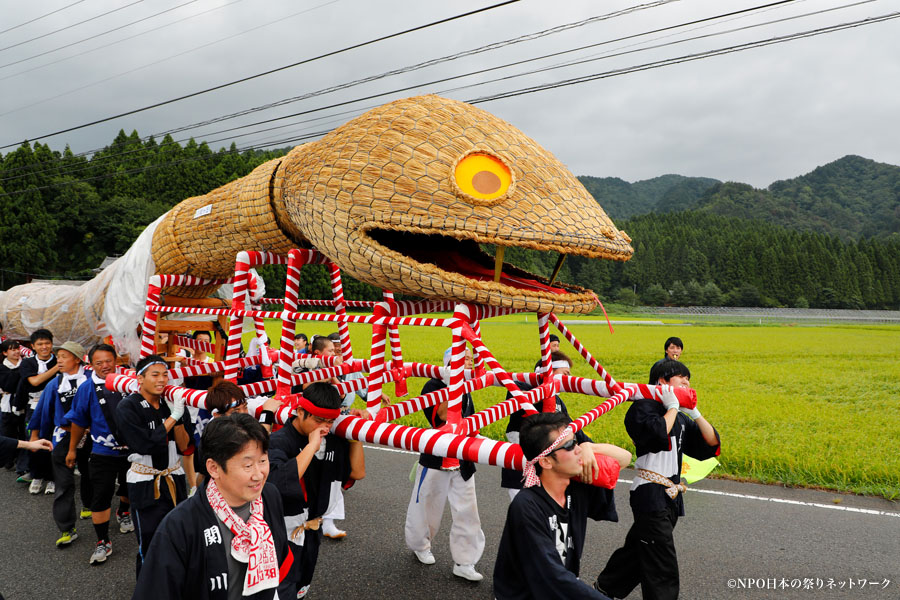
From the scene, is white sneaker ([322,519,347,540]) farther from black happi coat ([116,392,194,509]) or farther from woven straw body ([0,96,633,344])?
woven straw body ([0,96,633,344])

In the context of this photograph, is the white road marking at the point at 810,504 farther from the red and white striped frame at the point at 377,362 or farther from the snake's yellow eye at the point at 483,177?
the snake's yellow eye at the point at 483,177

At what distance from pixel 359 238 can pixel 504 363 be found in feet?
48.8

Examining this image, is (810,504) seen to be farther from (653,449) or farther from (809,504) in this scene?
(653,449)

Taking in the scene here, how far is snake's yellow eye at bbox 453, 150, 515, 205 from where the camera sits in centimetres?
265

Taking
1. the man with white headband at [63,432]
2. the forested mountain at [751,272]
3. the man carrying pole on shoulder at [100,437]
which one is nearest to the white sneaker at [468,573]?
the man carrying pole on shoulder at [100,437]

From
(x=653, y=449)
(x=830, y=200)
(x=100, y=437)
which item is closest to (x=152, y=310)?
(x=100, y=437)

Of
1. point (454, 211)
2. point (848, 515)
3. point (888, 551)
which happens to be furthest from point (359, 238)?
point (848, 515)

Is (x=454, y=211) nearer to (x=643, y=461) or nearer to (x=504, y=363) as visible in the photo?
(x=643, y=461)

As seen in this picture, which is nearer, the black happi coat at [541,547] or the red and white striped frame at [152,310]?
the black happi coat at [541,547]

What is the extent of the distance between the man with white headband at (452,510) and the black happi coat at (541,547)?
1636mm

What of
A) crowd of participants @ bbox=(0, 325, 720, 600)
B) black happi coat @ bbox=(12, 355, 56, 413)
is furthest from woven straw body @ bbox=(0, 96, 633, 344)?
black happi coat @ bbox=(12, 355, 56, 413)

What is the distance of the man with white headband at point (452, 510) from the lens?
437cm

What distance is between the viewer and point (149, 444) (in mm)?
4102

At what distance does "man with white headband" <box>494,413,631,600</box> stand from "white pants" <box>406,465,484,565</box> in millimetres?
1977
